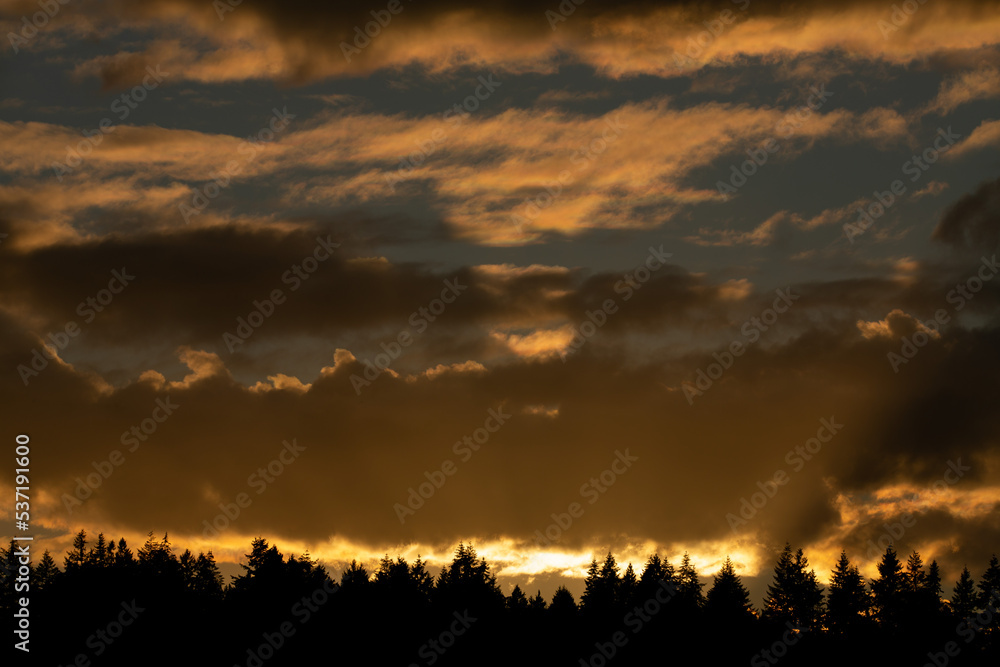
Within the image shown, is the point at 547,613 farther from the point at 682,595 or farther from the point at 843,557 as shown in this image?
the point at 843,557

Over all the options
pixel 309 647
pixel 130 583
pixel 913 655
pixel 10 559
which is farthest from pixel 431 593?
pixel 10 559

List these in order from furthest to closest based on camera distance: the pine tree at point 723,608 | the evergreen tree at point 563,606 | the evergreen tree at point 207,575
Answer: the evergreen tree at point 207,575, the evergreen tree at point 563,606, the pine tree at point 723,608

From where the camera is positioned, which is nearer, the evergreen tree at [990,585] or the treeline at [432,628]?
the treeline at [432,628]

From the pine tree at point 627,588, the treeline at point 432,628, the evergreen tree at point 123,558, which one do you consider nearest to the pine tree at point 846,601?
the treeline at point 432,628

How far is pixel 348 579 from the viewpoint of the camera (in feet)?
382

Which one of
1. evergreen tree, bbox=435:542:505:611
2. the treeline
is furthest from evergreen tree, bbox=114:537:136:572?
evergreen tree, bbox=435:542:505:611

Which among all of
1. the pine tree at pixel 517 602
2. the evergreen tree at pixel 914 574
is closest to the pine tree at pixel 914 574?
the evergreen tree at pixel 914 574

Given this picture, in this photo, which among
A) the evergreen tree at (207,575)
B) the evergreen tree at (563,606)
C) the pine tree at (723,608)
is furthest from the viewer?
the evergreen tree at (207,575)

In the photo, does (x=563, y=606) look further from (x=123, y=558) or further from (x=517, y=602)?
(x=123, y=558)

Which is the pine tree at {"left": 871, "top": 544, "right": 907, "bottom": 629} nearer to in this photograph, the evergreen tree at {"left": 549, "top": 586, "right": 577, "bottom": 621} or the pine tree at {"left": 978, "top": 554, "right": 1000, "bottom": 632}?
the pine tree at {"left": 978, "top": 554, "right": 1000, "bottom": 632}

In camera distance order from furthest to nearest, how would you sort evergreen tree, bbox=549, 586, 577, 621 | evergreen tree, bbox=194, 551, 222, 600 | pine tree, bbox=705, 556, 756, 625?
evergreen tree, bbox=194, 551, 222, 600
evergreen tree, bbox=549, 586, 577, 621
pine tree, bbox=705, 556, 756, 625

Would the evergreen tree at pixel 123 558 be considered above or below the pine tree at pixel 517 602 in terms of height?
above

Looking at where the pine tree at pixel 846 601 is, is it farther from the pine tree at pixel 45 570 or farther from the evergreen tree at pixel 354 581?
the pine tree at pixel 45 570

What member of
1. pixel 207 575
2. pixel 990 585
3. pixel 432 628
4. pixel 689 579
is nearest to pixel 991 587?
pixel 990 585
